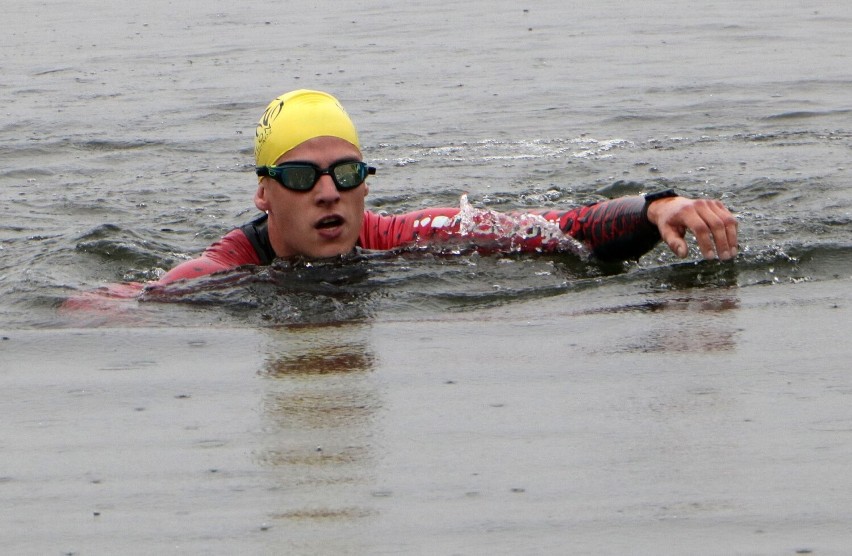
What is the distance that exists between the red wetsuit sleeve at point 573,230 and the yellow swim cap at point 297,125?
516 millimetres

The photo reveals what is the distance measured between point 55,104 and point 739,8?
972 cm

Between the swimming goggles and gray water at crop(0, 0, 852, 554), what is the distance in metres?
0.43

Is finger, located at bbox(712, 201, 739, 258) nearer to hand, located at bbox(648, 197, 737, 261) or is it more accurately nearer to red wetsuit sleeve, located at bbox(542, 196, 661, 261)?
hand, located at bbox(648, 197, 737, 261)

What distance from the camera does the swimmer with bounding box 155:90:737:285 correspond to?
6.35 metres

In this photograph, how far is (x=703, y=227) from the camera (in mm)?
5473

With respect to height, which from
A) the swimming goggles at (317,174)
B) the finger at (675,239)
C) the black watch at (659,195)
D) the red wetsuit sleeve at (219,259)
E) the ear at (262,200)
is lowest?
the red wetsuit sleeve at (219,259)

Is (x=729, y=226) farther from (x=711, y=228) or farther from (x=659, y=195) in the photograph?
(x=659, y=195)

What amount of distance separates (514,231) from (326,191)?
99cm

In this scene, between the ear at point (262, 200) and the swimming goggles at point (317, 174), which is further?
the ear at point (262, 200)

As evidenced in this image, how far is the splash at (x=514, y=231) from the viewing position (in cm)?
668

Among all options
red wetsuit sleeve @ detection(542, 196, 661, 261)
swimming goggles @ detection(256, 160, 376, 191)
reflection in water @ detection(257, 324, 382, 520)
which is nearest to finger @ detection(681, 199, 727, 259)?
red wetsuit sleeve @ detection(542, 196, 661, 261)

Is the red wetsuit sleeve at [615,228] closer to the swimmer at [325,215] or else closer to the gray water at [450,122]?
the swimmer at [325,215]

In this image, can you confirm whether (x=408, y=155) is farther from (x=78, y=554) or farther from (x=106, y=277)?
(x=78, y=554)

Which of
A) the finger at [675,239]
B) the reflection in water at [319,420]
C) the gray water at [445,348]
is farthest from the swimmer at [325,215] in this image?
the reflection in water at [319,420]
